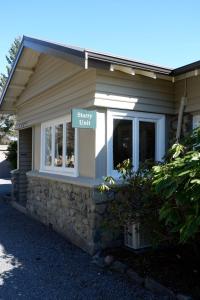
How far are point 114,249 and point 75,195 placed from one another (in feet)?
4.60

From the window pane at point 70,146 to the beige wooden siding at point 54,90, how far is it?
41 centimetres

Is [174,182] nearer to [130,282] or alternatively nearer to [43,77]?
[130,282]

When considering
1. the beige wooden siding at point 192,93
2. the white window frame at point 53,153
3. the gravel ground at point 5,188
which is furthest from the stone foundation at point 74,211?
the gravel ground at point 5,188

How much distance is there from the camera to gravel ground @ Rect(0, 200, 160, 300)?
4707 mm

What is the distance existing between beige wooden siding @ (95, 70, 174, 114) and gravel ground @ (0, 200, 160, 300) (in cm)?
292

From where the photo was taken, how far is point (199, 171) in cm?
368

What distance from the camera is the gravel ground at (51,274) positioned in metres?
4.71

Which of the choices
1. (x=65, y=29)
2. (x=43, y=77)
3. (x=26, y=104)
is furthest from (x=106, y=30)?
(x=26, y=104)

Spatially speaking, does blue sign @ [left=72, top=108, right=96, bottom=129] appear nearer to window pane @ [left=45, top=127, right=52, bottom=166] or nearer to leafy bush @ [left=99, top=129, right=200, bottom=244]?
leafy bush @ [left=99, top=129, right=200, bottom=244]

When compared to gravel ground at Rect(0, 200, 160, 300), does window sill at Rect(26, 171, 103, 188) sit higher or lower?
higher

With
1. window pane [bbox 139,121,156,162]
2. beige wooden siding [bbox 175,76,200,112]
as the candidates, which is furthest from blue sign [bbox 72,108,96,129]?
beige wooden siding [bbox 175,76,200,112]

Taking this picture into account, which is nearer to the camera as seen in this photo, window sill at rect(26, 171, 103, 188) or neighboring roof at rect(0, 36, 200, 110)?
neighboring roof at rect(0, 36, 200, 110)

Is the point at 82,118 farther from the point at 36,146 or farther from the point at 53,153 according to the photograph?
the point at 36,146

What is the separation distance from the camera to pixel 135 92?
6.79m
